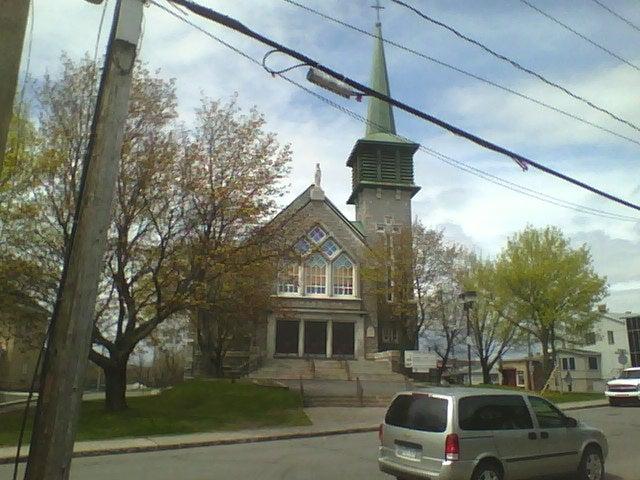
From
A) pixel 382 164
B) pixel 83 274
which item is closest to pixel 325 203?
pixel 382 164

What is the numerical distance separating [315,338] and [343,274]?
16.8 ft

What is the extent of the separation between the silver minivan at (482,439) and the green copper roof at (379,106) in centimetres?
4049

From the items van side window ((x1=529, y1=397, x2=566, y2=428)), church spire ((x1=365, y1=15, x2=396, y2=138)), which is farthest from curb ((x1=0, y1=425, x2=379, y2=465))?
church spire ((x1=365, y1=15, x2=396, y2=138))

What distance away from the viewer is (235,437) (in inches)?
643

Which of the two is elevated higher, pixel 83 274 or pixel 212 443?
pixel 83 274

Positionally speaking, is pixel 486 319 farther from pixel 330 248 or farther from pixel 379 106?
pixel 379 106

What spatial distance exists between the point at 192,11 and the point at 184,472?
8601 mm

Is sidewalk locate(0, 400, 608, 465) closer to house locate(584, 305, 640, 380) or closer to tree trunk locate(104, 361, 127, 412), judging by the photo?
tree trunk locate(104, 361, 127, 412)

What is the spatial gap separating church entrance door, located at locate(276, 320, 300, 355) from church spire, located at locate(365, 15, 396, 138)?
1914cm

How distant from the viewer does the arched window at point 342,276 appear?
1617 inches

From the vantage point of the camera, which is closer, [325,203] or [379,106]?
[325,203]

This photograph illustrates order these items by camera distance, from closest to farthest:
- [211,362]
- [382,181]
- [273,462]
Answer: [273,462]
[211,362]
[382,181]

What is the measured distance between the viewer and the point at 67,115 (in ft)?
63.4

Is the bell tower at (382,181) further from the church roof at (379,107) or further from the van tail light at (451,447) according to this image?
the van tail light at (451,447)
